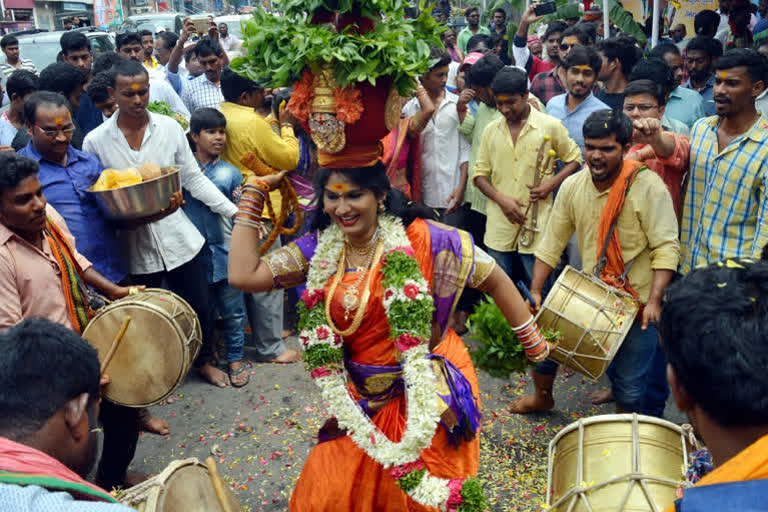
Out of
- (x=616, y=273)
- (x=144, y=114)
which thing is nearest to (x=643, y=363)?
(x=616, y=273)

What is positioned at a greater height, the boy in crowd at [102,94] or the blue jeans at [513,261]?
the boy in crowd at [102,94]

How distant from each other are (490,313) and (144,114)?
10.4 ft

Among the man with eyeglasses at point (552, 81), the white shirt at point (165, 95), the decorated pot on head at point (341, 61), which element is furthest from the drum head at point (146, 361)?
the man with eyeglasses at point (552, 81)

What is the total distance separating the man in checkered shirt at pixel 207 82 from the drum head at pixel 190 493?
621 cm

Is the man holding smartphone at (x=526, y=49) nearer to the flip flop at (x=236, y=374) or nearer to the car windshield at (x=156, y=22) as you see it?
the flip flop at (x=236, y=374)

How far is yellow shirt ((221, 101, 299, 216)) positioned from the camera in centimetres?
601

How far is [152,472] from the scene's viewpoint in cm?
491

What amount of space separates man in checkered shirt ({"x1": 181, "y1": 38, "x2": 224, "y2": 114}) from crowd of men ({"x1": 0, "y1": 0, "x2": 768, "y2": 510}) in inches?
45.2

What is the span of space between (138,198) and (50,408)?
9.27ft

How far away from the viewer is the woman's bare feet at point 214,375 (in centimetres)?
612

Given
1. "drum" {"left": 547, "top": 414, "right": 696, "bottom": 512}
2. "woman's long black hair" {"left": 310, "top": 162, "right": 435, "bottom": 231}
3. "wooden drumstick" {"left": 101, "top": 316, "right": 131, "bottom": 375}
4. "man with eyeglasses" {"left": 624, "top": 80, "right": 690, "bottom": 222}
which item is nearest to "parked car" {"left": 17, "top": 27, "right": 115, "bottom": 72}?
"wooden drumstick" {"left": 101, "top": 316, "right": 131, "bottom": 375}

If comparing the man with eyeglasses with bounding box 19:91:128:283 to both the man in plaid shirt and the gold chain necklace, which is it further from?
the man in plaid shirt

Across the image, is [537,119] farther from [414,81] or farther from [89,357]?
[89,357]

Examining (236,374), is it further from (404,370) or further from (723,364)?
(723,364)
